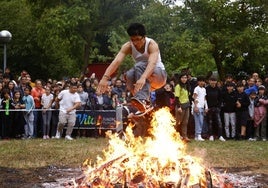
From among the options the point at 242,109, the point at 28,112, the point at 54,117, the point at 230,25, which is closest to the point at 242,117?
the point at 242,109

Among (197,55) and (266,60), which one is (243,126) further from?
(266,60)

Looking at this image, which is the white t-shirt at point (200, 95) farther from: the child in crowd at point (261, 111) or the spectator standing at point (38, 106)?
the spectator standing at point (38, 106)

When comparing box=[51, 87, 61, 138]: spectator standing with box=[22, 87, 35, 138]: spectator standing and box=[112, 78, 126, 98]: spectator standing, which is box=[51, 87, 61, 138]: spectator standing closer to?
box=[22, 87, 35, 138]: spectator standing

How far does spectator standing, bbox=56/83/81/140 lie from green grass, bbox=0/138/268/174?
1.95 ft

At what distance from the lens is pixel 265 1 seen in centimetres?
2322

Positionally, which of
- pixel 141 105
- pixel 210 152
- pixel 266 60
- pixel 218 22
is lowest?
pixel 210 152

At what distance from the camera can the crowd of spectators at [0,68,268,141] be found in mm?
14648

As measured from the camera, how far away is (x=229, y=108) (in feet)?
49.6

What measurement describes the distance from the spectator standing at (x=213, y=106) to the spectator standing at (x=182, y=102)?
868mm

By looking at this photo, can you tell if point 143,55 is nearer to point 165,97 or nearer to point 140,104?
point 140,104

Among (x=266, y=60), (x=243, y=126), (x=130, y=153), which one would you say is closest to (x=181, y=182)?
(x=130, y=153)

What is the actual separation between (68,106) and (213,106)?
13.2ft

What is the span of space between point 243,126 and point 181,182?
8.84 m

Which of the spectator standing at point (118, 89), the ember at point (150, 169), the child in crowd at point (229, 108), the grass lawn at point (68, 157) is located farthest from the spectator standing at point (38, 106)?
the ember at point (150, 169)
